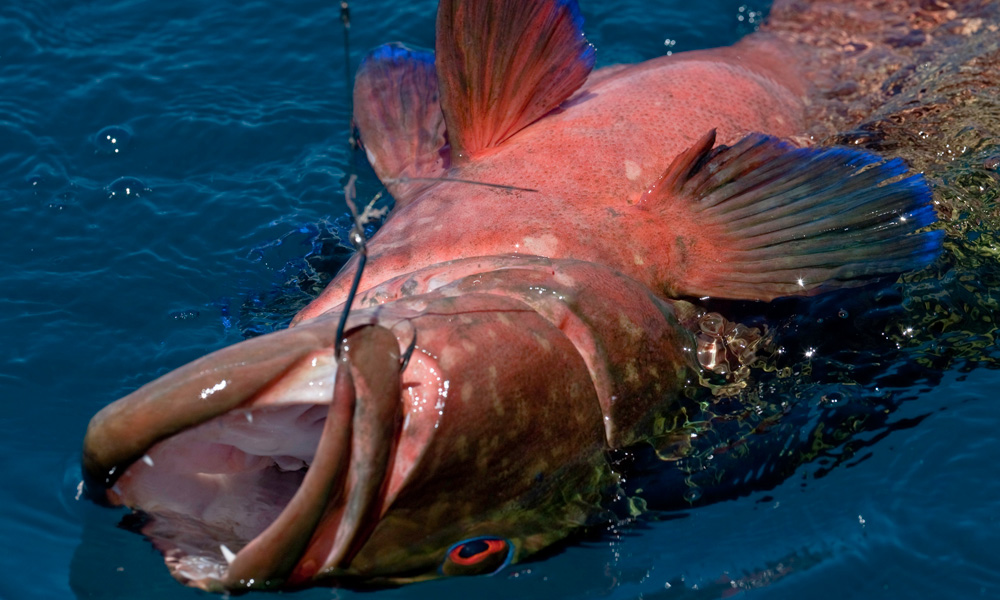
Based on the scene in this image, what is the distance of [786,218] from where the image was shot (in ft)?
12.4

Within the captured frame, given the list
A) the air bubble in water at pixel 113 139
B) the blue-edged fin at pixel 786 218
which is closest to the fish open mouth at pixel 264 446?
the blue-edged fin at pixel 786 218

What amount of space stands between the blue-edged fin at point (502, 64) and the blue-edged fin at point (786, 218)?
0.80 meters

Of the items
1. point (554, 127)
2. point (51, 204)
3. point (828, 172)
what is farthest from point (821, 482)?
point (51, 204)

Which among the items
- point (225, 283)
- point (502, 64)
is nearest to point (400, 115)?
point (502, 64)

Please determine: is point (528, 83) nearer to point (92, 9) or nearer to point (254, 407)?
point (254, 407)

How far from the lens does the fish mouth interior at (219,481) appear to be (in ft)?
8.83

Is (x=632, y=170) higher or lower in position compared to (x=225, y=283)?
higher

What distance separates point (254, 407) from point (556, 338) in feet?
3.08

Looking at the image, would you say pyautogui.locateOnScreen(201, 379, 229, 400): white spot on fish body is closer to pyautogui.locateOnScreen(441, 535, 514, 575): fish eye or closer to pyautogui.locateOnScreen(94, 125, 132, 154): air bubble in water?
pyautogui.locateOnScreen(441, 535, 514, 575): fish eye

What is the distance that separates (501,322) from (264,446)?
2.52 ft

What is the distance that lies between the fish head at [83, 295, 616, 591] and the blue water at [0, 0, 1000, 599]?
36 centimetres

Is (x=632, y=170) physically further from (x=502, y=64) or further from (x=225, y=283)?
(x=225, y=283)

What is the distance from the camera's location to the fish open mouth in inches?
95.8

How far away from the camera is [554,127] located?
4.33m
